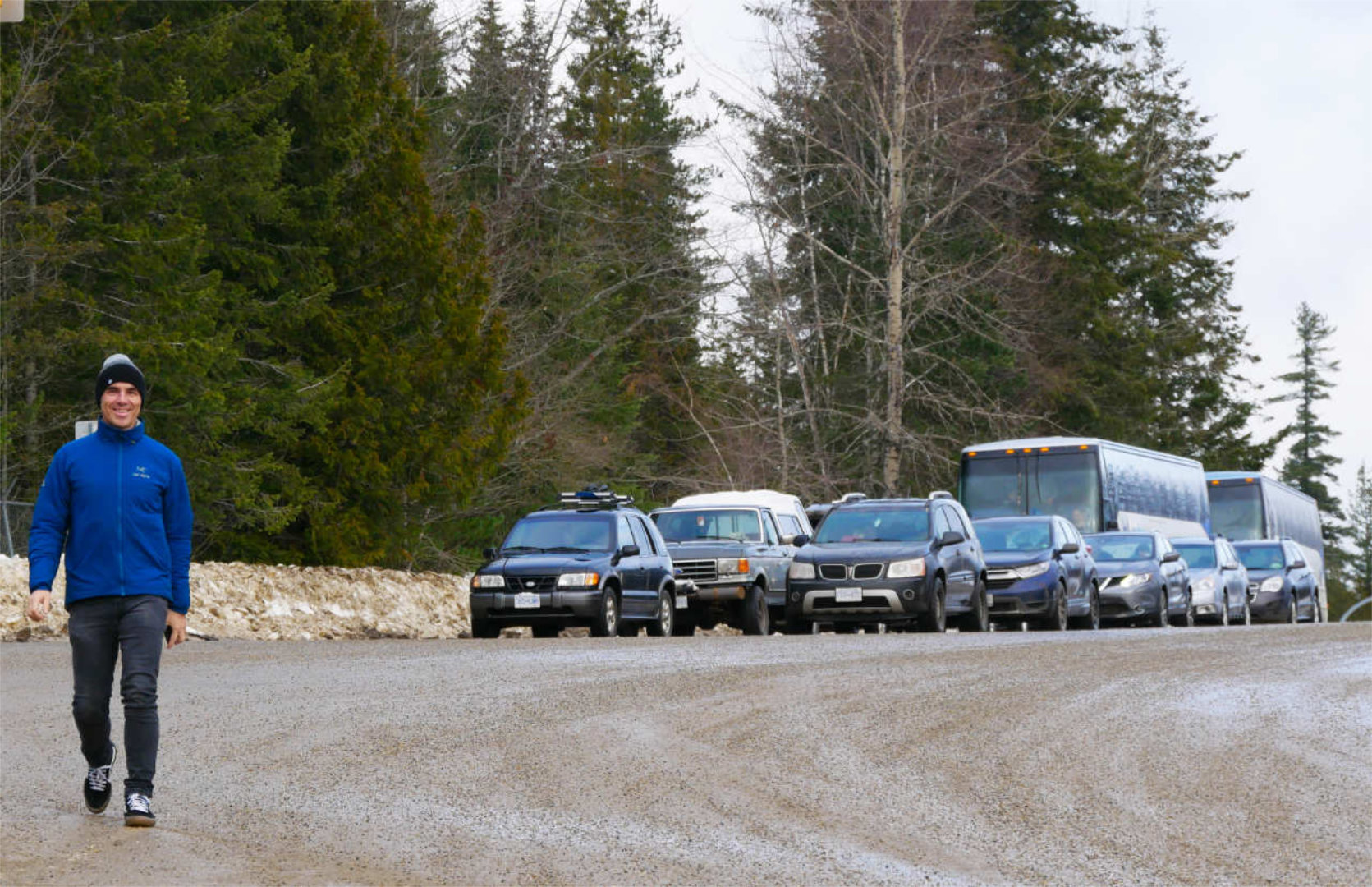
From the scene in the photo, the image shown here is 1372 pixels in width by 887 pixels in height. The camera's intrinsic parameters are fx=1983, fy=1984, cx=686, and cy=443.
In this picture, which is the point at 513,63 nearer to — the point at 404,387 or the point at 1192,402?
the point at 404,387

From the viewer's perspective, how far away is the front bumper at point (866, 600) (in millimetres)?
25328

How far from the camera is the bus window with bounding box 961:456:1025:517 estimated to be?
38.8 metres

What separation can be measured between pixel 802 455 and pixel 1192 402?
25.0 m

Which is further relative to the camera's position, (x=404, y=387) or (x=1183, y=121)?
(x=1183, y=121)

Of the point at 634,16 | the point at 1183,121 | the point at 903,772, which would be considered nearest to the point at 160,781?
the point at 903,772

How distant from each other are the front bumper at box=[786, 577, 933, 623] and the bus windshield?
2857 centimetres

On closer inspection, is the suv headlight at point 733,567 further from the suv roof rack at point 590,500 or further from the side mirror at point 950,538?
the side mirror at point 950,538

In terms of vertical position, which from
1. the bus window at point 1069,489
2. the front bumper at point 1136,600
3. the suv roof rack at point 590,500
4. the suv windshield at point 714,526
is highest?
the bus window at point 1069,489

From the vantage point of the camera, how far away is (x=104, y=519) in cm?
848

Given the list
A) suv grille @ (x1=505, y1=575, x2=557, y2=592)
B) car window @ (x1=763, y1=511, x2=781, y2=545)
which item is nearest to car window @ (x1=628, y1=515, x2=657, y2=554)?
suv grille @ (x1=505, y1=575, x2=557, y2=592)

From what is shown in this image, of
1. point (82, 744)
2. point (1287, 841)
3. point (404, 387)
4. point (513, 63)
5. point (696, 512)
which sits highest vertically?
point (513, 63)

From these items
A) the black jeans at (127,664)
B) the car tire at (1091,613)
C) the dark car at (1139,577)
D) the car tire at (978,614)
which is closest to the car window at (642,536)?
the car tire at (978,614)

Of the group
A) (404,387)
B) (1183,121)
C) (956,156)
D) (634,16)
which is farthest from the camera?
(1183,121)

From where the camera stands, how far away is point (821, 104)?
46844mm
